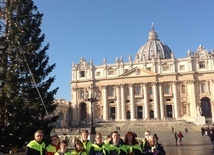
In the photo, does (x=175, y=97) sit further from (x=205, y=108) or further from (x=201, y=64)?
(x=205, y=108)

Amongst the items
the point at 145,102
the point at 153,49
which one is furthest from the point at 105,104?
the point at 153,49

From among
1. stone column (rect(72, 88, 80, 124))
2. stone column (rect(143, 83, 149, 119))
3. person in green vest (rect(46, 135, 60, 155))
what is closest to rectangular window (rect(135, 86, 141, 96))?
stone column (rect(143, 83, 149, 119))

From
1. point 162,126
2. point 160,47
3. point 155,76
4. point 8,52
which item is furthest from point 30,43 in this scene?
point 160,47

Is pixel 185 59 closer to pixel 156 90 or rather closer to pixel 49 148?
pixel 156 90

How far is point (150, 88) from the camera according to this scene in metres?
63.5

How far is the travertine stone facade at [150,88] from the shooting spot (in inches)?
2376

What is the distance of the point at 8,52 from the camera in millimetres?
15539

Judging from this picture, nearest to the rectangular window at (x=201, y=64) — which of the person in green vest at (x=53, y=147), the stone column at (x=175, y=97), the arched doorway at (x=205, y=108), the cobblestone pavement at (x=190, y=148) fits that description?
the stone column at (x=175, y=97)

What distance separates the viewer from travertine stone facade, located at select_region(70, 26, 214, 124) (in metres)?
60.3

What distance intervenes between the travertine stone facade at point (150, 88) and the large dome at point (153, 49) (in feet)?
58.8

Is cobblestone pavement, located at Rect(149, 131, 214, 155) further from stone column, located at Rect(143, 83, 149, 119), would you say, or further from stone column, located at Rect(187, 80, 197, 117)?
stone column, located at Rect(143, 83, 149, 119)

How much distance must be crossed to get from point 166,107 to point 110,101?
42.8ft

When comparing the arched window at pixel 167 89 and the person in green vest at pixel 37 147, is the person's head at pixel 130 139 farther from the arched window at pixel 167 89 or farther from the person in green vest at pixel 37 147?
the arched window at pixel 167 89

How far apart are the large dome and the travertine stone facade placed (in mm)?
17917
